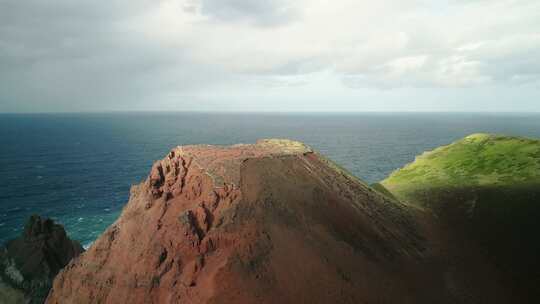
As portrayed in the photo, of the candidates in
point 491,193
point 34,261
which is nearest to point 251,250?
point 34,261

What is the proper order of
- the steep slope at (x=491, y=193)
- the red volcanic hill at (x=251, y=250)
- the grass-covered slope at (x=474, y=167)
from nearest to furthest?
the red volcanic hill at (x=251, y=250), the steep slope at (x=491, y=193), the grass-covered slope at (x=474, y=167)

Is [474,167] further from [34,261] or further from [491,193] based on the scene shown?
[34,261]

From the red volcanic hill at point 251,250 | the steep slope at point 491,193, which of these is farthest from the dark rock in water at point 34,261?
the steep slope at point 491,193

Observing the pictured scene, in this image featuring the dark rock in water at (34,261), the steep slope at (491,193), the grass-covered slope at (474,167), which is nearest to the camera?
the steep slope at (491,193)

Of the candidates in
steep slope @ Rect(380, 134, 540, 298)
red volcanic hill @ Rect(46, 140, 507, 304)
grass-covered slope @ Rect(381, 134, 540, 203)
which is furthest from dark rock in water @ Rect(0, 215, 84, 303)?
grass-covered slope @ Rect(381, 134, 540, 203)

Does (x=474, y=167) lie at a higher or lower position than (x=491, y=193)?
higher

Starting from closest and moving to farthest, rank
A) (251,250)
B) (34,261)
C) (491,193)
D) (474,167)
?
(251,250), (34,261), (491,193), (474,167)

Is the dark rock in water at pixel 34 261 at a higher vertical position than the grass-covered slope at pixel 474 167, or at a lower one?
lower

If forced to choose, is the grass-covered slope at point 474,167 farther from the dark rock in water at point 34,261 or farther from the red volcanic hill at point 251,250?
the dark rock in water at point 34,261
